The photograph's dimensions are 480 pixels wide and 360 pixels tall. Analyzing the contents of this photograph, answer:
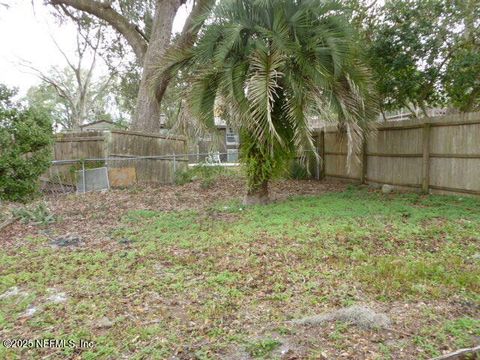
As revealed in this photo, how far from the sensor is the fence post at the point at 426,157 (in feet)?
26.6

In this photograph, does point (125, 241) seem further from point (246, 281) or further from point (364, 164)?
point (364, 164)

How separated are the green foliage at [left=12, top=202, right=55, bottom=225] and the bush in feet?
5.73

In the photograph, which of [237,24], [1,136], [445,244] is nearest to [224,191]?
[237,24]

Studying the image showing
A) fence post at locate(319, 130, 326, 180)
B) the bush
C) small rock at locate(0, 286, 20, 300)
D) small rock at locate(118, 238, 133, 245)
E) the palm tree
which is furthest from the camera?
fence post at locate(319, 130, 326, 180)

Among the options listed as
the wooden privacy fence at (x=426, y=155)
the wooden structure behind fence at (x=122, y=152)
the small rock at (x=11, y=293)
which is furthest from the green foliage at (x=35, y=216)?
the wooden privacy fence at (x=426, y=155)

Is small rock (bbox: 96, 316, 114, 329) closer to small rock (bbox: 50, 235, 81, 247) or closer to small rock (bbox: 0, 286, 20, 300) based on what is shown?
small rock (bbox: 0, 286, 20, 300)

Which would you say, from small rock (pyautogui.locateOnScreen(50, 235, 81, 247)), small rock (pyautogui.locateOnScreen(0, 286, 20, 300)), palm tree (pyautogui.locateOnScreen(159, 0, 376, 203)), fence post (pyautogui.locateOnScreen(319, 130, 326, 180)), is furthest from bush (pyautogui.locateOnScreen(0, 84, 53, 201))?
fence post (pyautogui.locateOnScreen(319, 130, 326, 180))

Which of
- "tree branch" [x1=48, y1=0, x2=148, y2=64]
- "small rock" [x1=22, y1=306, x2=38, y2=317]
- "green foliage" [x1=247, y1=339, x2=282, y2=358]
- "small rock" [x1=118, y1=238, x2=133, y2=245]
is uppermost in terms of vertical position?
"tree branch" [x1=48, y1=0, x2=148, y2=64]

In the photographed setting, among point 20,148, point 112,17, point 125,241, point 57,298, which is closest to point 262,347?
point 57,298

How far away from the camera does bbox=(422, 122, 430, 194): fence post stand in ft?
26.6

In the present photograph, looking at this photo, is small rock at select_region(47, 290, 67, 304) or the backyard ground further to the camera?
small rock at select_region(47, 290, 67, 304)

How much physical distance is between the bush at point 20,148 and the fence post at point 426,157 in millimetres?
8692

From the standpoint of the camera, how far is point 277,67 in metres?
6.54

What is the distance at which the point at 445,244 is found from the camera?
4797mm
